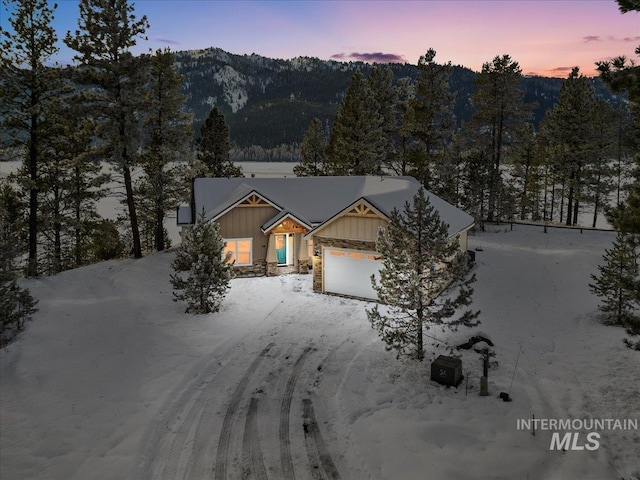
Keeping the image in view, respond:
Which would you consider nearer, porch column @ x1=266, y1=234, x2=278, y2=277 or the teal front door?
porch column @ x1=266, y1=234, x2=278, y2=277

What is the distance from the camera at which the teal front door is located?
85.3 ft

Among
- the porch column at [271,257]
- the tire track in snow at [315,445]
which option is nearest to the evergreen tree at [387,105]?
the porch column at [271,257]

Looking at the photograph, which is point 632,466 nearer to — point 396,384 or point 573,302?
point 396,384

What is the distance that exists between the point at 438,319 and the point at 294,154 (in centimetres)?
13707

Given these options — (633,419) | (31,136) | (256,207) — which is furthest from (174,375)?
(31,136)

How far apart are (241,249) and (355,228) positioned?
828cm

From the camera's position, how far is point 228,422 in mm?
10227

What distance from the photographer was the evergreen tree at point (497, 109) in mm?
35250

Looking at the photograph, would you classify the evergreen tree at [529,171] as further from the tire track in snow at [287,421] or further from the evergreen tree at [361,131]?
the tire track in snow at [287,421]

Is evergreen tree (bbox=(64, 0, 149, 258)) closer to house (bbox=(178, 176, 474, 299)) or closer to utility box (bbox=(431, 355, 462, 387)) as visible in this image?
house (bbox=(178, 176, 474, 299))

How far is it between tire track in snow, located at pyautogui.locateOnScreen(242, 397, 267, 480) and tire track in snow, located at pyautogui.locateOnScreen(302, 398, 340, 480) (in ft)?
3.55

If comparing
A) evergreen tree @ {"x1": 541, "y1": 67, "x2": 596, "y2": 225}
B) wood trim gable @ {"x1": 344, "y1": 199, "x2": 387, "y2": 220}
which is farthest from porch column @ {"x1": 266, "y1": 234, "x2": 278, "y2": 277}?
evergreen tree @ {"x1": 541, "y1": 67, "x2": 596, "y2": 225}

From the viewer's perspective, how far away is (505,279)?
22.5 metres

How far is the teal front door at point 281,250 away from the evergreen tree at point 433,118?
1612 centimetres
